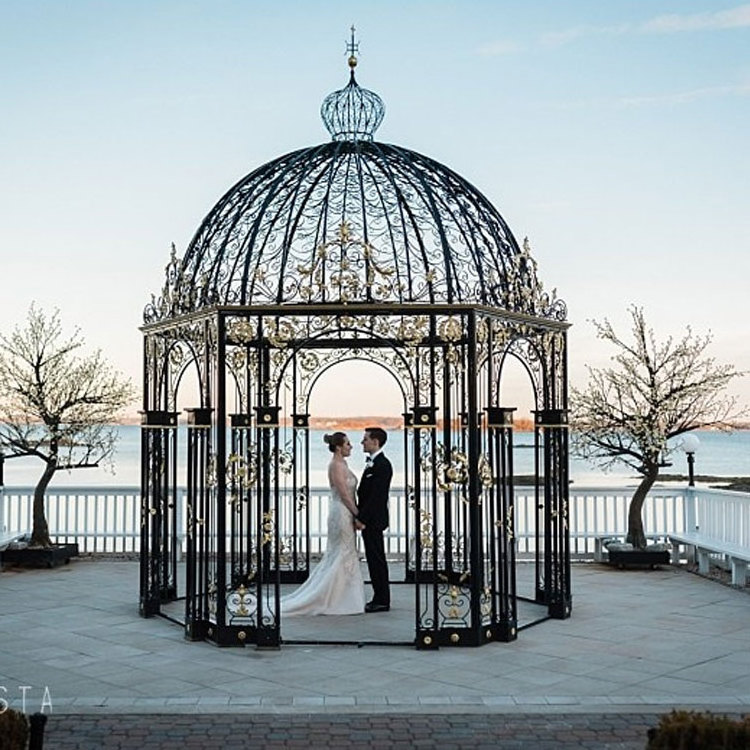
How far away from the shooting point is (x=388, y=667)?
25.1 feet

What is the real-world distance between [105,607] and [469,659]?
13.1 ft

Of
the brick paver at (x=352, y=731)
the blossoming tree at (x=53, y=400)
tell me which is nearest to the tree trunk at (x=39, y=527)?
the blossoming tree at (x=53, y=400)

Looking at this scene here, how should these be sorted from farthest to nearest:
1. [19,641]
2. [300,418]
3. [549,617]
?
[300,418] < [549,617] < [19,641]

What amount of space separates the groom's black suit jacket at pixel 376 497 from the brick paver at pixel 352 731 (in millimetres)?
3396

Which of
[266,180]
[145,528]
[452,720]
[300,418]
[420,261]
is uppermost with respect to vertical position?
[266,180]

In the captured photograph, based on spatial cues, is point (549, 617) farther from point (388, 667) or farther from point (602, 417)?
point (602, 417)

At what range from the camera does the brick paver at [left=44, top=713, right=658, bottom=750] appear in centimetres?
574

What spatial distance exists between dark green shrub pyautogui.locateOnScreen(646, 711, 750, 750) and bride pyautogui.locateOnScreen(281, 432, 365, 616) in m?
6.01

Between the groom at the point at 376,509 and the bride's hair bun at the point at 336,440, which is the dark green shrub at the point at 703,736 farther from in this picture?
the bride's hair bun at the point at 336,440

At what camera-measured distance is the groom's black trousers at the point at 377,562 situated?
31.9 ft

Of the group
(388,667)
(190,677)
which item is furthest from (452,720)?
(190,677)

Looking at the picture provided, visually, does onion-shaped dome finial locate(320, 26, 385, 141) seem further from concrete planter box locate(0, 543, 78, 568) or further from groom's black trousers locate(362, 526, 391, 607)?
concrete planter box locate(0, 543, 78, 568)

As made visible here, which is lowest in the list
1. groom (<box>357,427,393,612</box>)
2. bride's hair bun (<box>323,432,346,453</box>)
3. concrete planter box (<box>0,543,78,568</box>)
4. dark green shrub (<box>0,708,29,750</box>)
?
concrete planter box (<box>0,543,78,568</box>)

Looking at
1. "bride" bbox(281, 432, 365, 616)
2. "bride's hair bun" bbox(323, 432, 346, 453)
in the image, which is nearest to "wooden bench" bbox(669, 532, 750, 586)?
"bride" bbox(281, 432, 365, 616)
